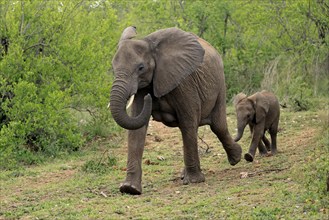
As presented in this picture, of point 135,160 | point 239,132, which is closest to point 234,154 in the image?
point 239,132

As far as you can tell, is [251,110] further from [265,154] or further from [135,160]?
[135,160]

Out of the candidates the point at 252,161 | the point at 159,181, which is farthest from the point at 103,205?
the point at 252,161

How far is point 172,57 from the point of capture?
10875mm

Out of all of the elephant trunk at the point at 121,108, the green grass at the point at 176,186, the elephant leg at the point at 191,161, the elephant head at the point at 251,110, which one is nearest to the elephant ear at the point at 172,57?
the elephant trunk at the point at 121,108

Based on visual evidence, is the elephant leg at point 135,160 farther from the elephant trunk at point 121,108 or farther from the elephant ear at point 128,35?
the elephant ear at point 128,35

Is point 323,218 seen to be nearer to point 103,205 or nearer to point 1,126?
point 103,205

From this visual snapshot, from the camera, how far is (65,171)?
13250 mm

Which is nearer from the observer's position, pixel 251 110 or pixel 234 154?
pixel 234 154

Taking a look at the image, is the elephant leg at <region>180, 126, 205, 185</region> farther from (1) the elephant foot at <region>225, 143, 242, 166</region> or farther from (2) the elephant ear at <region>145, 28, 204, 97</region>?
(1) the elephant foot at <region>225, 143, 242, 166</region>

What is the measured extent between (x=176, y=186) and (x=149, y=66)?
1709mm

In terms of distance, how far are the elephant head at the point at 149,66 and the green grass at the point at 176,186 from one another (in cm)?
113

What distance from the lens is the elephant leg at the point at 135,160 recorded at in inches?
413

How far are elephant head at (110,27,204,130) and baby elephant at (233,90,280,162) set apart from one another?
2.36m

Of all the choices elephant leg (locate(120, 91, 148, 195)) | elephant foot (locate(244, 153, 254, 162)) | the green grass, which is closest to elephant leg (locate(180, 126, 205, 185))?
the green grass
